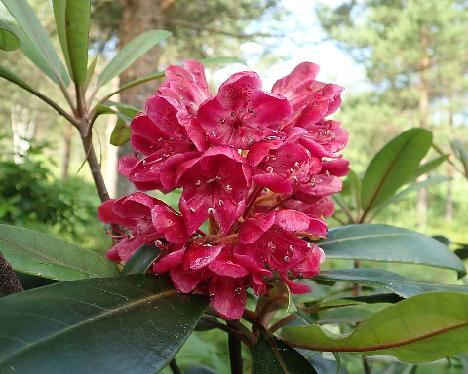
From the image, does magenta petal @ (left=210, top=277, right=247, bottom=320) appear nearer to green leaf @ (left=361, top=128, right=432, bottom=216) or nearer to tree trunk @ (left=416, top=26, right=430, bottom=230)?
green leaf @ (left=361, top=128, right=432, bottom=216)

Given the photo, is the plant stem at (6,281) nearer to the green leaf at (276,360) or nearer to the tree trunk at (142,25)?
the green leaf at (276,360)

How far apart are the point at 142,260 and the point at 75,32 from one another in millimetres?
457

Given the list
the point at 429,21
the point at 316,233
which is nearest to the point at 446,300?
the point at 316,233

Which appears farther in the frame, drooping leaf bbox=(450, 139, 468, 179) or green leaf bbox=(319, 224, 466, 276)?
drooping leaf bbox=(450, 139, 468, 179)

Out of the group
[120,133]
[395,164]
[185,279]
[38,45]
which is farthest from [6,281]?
[395,164]

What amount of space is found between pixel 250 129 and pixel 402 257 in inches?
16.0

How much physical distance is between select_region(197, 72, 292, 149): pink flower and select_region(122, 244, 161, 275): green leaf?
0.19 meters

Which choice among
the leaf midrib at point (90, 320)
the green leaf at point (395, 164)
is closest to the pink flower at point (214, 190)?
the leaf midrib at point (90, 320)

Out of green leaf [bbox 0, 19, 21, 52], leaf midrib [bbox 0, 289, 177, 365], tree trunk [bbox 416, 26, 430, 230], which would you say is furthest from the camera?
tree trunk [bbox 416, 26, 430, 230]

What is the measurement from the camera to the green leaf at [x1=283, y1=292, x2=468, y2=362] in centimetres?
49

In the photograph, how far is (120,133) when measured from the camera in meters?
1.02

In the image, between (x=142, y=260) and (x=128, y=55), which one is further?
(x=128, y=55)

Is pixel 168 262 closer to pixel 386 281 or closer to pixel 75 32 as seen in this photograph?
pixel 386 281

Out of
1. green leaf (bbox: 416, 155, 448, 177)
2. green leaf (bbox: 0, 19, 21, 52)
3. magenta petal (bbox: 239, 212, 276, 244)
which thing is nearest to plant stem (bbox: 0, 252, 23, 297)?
magenta petal (bbox: 239, 212, 276, 244)
